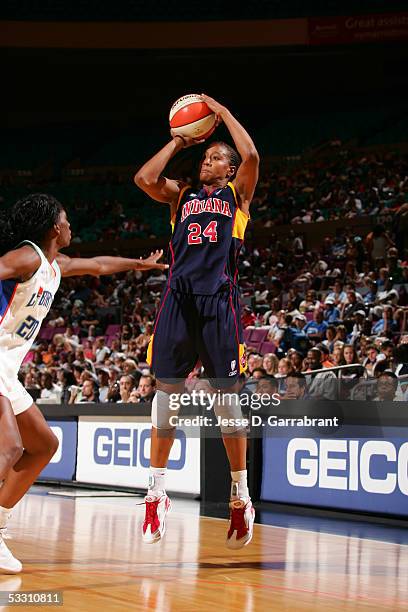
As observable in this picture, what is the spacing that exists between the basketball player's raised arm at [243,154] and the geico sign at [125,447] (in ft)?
15.0

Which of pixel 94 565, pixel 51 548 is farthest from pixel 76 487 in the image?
pixel 94 565

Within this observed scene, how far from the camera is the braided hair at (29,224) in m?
4.93

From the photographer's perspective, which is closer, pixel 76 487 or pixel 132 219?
pixel 76 487

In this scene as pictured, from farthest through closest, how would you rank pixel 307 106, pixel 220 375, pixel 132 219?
pixel 307 106 → pixel 132 219 → pixel 220 375

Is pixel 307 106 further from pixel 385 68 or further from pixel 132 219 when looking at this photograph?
pixel 132 219

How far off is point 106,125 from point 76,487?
21.0 m

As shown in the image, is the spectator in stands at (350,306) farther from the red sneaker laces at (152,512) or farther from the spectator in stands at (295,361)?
the red sneaker laces at (152,512)

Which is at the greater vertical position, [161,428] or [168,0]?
[168,0]

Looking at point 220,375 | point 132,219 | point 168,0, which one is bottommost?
point 220,375

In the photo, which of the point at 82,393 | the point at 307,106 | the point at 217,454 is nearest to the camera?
the point at 217,454

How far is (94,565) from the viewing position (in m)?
5.24

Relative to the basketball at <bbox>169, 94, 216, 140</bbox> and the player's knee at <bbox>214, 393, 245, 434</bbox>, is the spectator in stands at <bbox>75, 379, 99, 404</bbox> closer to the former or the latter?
the player's knee at <bbox>214, 393, 245, 434</bbox>

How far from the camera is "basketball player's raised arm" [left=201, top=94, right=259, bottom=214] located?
542 cm

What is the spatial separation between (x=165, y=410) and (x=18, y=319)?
1.20 m
